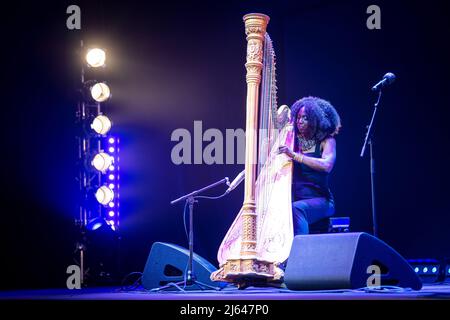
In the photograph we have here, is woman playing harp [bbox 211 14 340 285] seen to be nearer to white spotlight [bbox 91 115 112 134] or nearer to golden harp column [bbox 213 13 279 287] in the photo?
golden harp column [bbox 213 13 279 287]

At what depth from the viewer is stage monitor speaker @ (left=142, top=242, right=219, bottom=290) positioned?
14.5 feet

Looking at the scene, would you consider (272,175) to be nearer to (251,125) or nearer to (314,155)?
(314,155)

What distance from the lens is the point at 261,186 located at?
4133 mm

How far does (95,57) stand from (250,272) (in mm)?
2391

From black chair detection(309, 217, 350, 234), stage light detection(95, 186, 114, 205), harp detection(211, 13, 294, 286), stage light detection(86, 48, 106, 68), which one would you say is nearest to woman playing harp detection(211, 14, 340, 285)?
harp detection(211, 13, 294, 286)

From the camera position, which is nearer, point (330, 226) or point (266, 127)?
point (266, 127)

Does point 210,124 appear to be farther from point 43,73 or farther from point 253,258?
point 253,258

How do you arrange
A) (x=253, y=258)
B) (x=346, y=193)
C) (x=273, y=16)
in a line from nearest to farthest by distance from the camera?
(x=253, y=258)
(x=346, y=193)
(x=273, y=16)

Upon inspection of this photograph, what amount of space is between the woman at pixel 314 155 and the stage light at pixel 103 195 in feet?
5.23

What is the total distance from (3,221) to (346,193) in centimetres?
267

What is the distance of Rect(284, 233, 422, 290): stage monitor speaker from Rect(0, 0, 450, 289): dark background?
1824 millimetres

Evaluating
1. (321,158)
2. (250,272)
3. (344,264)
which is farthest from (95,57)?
(344,264)

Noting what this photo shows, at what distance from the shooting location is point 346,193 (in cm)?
554
